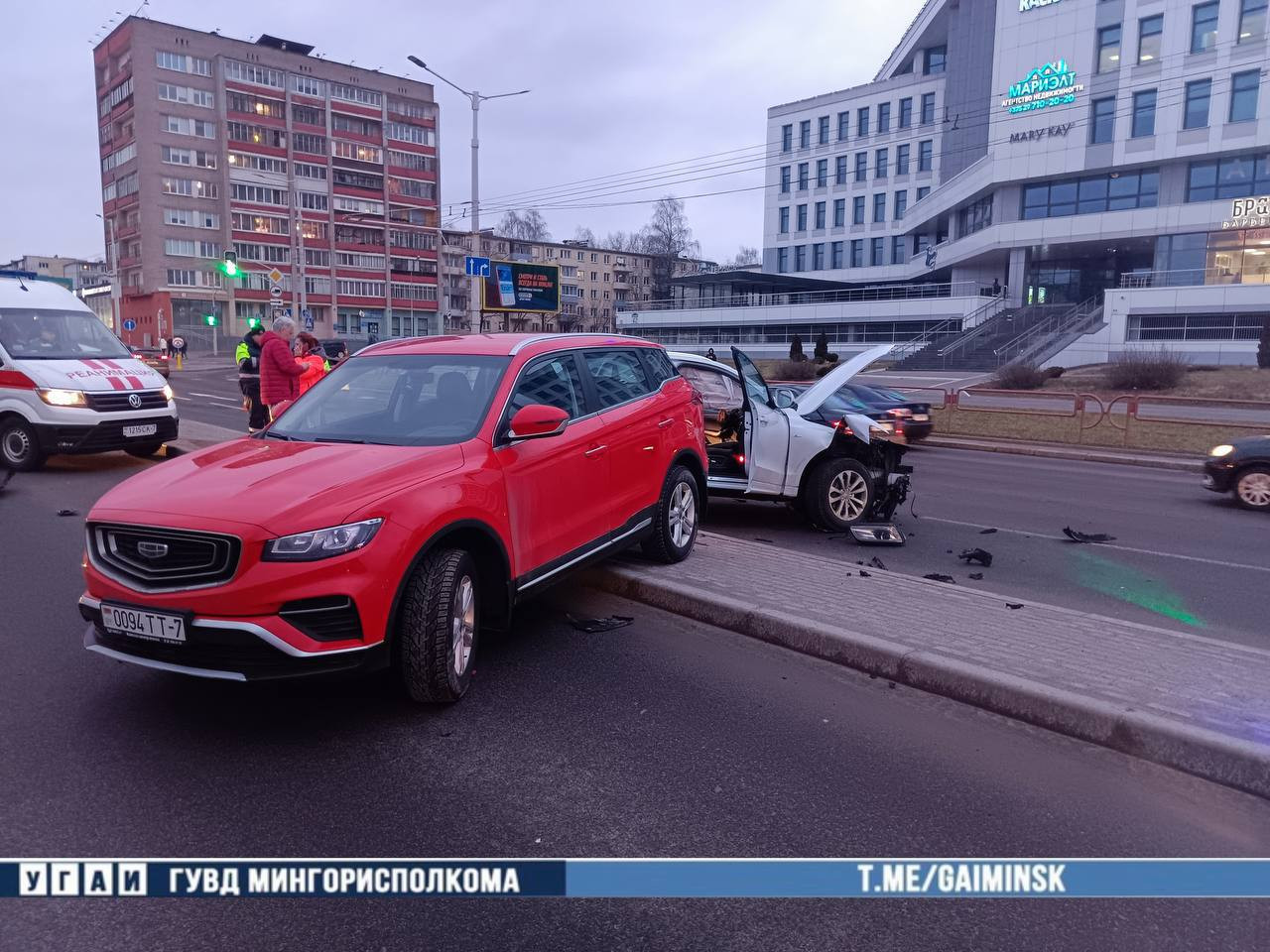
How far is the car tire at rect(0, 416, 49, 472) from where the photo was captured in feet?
37.7

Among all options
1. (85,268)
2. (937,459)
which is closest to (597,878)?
(937,459)

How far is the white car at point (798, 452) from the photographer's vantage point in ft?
28.9

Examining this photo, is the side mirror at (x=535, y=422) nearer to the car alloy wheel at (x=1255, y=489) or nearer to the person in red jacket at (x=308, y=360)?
the person in red jacket at (x=308, y=360)

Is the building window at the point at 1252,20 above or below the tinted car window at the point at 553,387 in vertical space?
above

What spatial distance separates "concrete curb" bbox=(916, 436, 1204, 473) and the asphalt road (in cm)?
1394

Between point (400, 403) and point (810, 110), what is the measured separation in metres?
79.5

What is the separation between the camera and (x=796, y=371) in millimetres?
45812

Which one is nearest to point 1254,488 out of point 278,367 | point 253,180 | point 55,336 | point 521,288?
point 278,367

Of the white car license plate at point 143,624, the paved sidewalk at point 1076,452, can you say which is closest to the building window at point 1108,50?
the paved sidewalk at point 1076,452

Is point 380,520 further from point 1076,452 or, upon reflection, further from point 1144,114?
point 1144,114

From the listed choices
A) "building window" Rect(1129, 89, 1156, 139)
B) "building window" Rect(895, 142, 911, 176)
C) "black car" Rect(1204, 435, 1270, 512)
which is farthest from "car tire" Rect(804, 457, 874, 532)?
"building window" Rect(895, 142, 911, 176)

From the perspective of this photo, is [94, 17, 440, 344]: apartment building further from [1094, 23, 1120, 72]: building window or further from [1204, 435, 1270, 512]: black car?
[1204, 435, 1270, 512]: black car

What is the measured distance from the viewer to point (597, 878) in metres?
3.14

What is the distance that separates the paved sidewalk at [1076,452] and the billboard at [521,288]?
33.0 m
